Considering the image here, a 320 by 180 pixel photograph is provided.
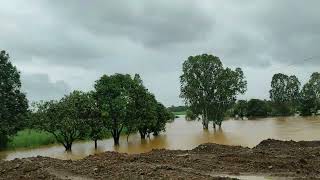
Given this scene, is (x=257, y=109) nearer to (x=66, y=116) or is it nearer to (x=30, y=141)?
(x=30, y=141)

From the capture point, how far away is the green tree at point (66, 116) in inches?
1554

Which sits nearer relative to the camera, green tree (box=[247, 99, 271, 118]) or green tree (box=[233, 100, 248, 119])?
green tree (box=[247, 99, 271, 118])

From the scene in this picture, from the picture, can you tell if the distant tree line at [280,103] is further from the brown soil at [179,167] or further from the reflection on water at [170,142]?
the brown soil at [179,167]

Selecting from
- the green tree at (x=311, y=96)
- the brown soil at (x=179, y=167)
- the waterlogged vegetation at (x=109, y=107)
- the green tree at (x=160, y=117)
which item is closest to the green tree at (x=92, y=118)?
the waterlogged vegetation at (x=109, y=107)

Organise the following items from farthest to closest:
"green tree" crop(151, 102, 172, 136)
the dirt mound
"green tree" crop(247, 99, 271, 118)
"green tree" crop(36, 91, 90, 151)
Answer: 1. "green tree" crop(247, 99, 271, 118)
2. "green tree" crop(151, 102, 172, 136)
3. "green tree" crop(36, 91, 90, 151)
4. the dirt mound

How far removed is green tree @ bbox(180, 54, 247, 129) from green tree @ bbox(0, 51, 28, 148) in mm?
23019

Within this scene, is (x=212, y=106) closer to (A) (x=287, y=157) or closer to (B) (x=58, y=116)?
(B) (x=58, y=116)

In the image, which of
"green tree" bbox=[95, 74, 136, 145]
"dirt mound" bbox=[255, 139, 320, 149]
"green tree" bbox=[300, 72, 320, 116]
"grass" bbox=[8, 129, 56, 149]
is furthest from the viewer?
"green tree" bbox=[300, 72, 320, 116]

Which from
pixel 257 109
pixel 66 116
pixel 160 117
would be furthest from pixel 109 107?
pixel 257 109

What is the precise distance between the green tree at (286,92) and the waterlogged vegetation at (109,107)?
41.3 metres

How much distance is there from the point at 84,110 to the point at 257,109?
72178 mm

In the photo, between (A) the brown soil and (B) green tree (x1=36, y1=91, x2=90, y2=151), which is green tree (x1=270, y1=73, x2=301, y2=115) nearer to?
(B) green tree (x1=36, y1=91, x2=90, y2=151)

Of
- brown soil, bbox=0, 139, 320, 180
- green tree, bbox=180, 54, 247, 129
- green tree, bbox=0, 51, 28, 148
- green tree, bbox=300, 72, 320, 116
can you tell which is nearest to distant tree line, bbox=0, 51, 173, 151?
green tree, bbox=0, 51, 28, 148

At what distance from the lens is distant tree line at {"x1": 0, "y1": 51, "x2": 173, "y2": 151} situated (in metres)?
40.0
